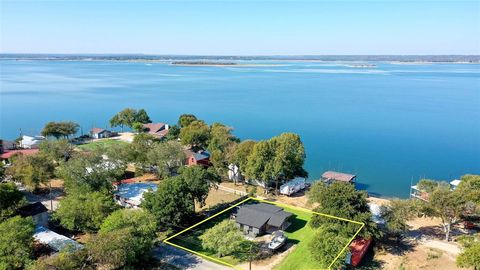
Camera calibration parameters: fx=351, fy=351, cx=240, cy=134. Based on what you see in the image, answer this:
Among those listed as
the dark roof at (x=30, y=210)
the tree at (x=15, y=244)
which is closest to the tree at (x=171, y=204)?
the dark roof at (x=30, y=210)

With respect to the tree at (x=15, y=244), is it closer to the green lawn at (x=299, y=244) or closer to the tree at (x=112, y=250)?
the tree at (x=112, y=250)

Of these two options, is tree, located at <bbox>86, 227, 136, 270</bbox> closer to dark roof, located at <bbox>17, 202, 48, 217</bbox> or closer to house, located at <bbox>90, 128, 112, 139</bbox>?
dark roof, located at <bbox>17, 202, 48, 217</bbox>

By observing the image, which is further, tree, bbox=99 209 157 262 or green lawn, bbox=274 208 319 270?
green lawn, bbox=274 208 319 270

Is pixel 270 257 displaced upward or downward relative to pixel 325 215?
downward

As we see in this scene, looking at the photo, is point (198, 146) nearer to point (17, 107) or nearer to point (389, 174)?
point (389, 174)

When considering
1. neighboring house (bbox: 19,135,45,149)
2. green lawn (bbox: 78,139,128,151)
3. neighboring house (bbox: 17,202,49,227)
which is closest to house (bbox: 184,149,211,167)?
green lawn (bbox: 78,139,128,151)

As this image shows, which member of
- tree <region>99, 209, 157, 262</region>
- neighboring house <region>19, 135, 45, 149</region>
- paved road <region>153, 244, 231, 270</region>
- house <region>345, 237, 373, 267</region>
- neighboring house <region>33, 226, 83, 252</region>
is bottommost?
paved road <region>153, 244, 231, 270</region>

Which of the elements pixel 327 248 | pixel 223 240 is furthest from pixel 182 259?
pixel 327 248

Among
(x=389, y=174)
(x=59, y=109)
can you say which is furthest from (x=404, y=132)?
(x=59, y=109)
